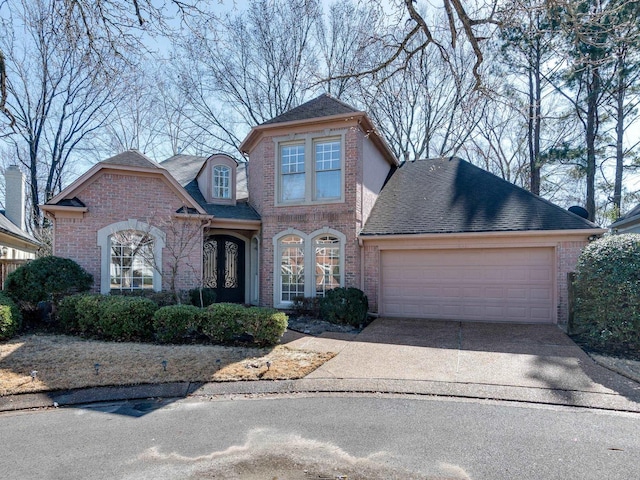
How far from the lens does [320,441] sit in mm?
4066

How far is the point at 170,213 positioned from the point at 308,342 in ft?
18.7

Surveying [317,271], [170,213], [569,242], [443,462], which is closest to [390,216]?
[317,271]

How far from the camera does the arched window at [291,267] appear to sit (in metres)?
12.0

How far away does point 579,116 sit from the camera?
57.0 feet

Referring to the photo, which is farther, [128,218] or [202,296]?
[202,296]

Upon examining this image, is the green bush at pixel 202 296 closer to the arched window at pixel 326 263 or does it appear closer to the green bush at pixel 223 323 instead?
the arched window at pixel 326 263

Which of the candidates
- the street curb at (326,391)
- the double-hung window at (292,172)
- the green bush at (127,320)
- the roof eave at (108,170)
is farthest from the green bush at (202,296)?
the street curb at (326,391)

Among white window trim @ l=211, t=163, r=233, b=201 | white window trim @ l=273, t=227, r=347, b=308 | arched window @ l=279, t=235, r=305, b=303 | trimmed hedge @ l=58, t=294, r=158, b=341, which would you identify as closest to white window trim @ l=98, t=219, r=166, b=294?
trimmed hedge @ l=58, t=294, r=158, b=341

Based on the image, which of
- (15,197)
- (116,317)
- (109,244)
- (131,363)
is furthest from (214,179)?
(15,197)

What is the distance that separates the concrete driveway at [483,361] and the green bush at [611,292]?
0.60 meters

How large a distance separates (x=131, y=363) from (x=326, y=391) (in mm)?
3299

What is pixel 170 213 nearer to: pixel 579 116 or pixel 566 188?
pixel 579 116

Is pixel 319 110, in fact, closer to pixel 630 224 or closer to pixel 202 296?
pixel 202 296

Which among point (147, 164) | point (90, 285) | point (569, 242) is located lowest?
point (90, 285)
